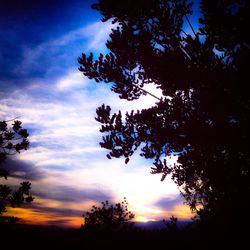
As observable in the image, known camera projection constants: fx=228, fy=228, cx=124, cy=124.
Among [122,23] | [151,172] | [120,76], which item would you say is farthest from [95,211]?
[122,23]

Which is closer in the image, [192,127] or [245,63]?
[245,63]

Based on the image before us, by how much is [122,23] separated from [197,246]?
847 cm

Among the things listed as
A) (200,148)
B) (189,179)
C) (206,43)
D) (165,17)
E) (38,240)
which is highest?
(165,17)

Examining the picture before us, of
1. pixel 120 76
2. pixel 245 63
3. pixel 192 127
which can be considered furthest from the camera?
pixel 120 76

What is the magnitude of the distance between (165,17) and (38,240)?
861 cm

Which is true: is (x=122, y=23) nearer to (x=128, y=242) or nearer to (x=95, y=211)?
(x=128, y=242)

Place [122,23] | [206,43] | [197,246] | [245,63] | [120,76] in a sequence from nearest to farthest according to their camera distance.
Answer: [197,246] < [245,63] < [206,43] < [122,23] < [120,76]

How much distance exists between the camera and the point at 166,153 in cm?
1012

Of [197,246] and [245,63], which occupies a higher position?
[245,63]

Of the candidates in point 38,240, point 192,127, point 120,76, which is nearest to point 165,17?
point 120,76

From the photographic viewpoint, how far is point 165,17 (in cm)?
881

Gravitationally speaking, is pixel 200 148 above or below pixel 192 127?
below

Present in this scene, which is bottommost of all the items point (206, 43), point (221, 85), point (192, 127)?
point (192, 127)

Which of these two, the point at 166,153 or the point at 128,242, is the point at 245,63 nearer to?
the point at 166,153
